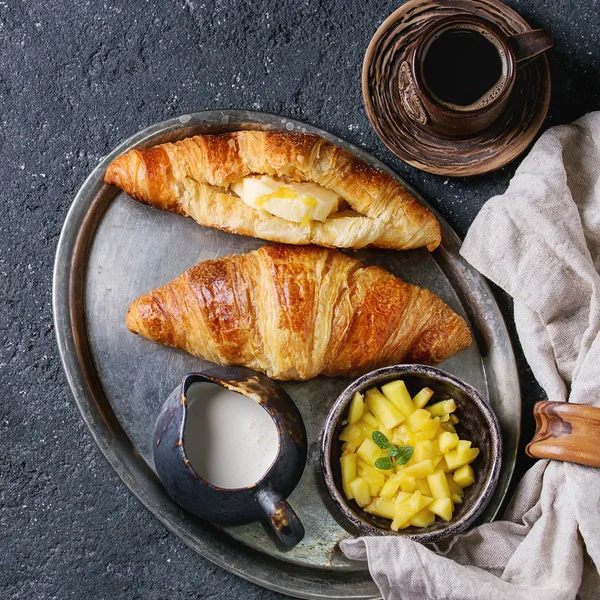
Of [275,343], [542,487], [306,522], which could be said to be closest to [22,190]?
[275,343]

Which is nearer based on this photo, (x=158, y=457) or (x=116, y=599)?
(x=158, y=457)

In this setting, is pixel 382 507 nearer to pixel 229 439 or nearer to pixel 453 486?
pixel 453 486

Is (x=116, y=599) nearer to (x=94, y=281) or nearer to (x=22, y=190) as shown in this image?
(x=94, y=281)

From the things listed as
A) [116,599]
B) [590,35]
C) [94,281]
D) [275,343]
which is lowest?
[116,599]

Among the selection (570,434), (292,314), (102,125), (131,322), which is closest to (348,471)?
(292,314)

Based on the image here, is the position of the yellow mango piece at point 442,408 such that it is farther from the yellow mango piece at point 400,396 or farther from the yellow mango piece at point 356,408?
the yellow mango piece at point 356,408

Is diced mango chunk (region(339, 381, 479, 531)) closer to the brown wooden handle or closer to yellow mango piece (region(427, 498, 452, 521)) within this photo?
yellow mango piece (region(427, 498, 452, 521))

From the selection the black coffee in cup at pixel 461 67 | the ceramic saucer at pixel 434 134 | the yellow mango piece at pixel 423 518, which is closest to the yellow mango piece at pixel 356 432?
the yellow mango piece at pixel 423 518

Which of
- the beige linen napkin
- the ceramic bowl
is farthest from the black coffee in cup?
the ceramic bowl
